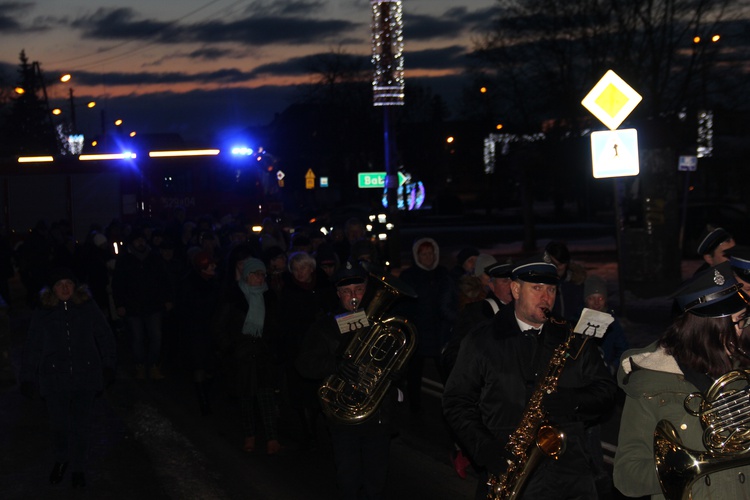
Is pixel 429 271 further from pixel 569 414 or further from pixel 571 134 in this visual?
pixel 571 134

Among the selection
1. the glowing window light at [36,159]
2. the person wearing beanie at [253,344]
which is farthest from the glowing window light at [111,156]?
the person wearing beanie at [253,344]

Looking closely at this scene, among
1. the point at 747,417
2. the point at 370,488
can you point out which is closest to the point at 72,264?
the point at 370,488

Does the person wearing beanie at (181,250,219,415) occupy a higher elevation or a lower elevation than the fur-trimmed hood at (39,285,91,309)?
lower

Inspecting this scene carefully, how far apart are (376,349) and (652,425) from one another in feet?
9.32

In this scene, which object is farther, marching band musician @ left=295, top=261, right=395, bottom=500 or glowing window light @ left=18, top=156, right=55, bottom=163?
glowing window light @ left=18, top=156, right=55, bottom=163

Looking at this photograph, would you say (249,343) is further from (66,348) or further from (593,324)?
(593,324)

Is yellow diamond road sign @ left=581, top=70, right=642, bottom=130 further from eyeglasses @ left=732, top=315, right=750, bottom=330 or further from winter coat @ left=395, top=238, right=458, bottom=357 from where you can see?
eyeglasses @ left=732, top=315, right=750, bottom=330

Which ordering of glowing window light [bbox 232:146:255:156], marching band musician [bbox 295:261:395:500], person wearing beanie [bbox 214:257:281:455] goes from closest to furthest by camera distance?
marching band musician [bbox 295:261:395:500]
person wearing beanie [bbox 214:257:281:455]
glowing window light [bbox 232:146:255:156]

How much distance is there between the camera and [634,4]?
2491cm

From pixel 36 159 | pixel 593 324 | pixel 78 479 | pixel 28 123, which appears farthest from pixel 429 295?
pixel 28 123

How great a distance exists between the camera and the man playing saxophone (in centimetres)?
→ 462

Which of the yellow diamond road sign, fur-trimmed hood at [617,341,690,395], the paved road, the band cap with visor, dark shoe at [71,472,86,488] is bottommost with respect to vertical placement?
the paved road

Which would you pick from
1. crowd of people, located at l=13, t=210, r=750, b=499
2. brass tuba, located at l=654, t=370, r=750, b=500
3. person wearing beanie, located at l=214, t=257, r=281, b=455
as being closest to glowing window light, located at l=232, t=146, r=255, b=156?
crowd of people, located at l=13, t=210, r=750, b=499

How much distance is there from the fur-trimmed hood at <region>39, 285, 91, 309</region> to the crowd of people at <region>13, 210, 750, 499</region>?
0.01 m
